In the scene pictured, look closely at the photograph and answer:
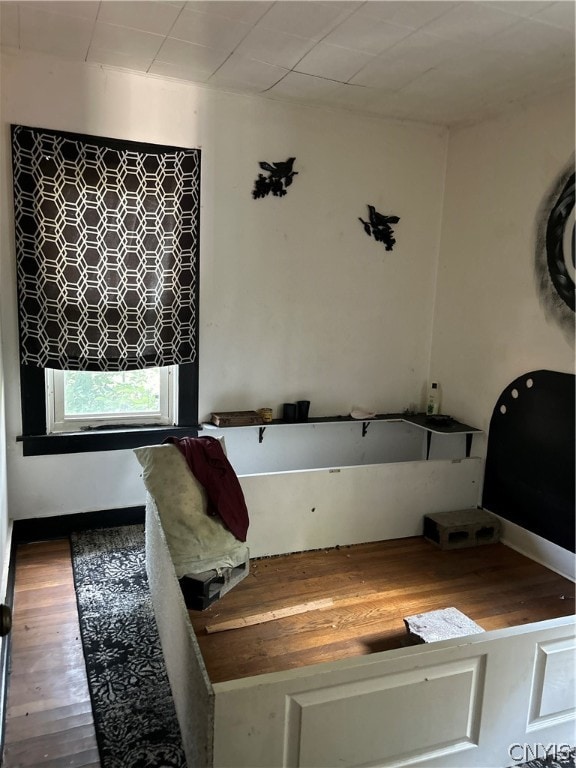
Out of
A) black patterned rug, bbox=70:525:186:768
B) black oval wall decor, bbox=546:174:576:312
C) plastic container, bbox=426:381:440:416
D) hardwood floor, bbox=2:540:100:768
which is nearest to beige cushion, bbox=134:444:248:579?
black patterned rug, bbox=70:525:186:768

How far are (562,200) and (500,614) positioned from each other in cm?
223

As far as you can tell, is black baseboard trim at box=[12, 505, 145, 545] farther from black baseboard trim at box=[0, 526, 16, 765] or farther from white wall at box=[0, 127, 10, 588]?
black baseboard trim at box=[0, 526, 16, 765]

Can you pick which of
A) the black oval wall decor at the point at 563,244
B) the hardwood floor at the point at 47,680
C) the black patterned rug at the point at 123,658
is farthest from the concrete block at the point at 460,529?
the hardwood floor at the point at 47,680

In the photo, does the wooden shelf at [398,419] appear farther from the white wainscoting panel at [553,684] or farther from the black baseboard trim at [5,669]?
the white wainscoting panel at [553,684]

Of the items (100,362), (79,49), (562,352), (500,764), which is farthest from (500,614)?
(79,49)

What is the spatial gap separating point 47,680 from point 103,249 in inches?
86.9

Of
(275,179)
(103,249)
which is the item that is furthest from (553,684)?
(275,179)

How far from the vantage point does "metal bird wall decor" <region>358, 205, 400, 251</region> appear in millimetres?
3967

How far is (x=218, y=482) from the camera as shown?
289 centimetres

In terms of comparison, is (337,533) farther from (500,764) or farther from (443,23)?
(443,23)

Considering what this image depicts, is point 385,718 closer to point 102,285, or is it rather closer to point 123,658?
point 123,658

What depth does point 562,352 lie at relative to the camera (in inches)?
125

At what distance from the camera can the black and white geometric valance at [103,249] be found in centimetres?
311

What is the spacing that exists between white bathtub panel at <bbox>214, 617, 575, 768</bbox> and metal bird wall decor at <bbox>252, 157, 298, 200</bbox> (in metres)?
2.88
